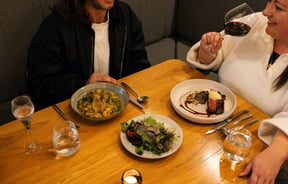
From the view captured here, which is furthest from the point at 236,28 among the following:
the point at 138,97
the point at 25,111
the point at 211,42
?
the point at 25,111

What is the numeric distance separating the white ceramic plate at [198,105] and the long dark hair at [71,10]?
68 centimetres

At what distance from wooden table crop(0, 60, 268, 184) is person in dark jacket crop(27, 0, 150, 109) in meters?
0.33

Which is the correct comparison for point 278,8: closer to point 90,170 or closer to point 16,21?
point 90,170

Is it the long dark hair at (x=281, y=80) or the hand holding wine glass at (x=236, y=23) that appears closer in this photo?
the long dark hair at (x=281, y=80)

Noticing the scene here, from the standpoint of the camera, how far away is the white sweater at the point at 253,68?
137 cm

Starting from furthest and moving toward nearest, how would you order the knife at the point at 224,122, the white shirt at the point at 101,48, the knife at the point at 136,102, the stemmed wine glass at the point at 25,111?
1. the white shirt at the point at 101,48
2. the knife at the point at 136,102
3. the knife at the point at 224,122
4. the stemmed wine glass at the point at 25,111

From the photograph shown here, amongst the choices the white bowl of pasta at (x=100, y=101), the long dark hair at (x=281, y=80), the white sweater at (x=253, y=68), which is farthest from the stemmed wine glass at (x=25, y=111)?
the long dark hair at (x=281, y=80)

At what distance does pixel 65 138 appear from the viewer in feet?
3.69

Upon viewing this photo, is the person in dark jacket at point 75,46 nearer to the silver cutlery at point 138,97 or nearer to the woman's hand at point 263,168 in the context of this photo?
the silver cutlery at point 138,97

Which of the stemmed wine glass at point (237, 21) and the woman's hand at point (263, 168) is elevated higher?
the stemmed wine glass at point (237, 21)

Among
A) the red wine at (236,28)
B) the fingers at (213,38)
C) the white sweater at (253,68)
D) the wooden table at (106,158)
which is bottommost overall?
the wooden table at (106,158)

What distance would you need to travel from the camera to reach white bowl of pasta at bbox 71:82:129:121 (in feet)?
4.07

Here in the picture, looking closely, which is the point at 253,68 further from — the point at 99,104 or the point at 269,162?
the point at 99,104

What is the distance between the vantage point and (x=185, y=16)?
2662mm
